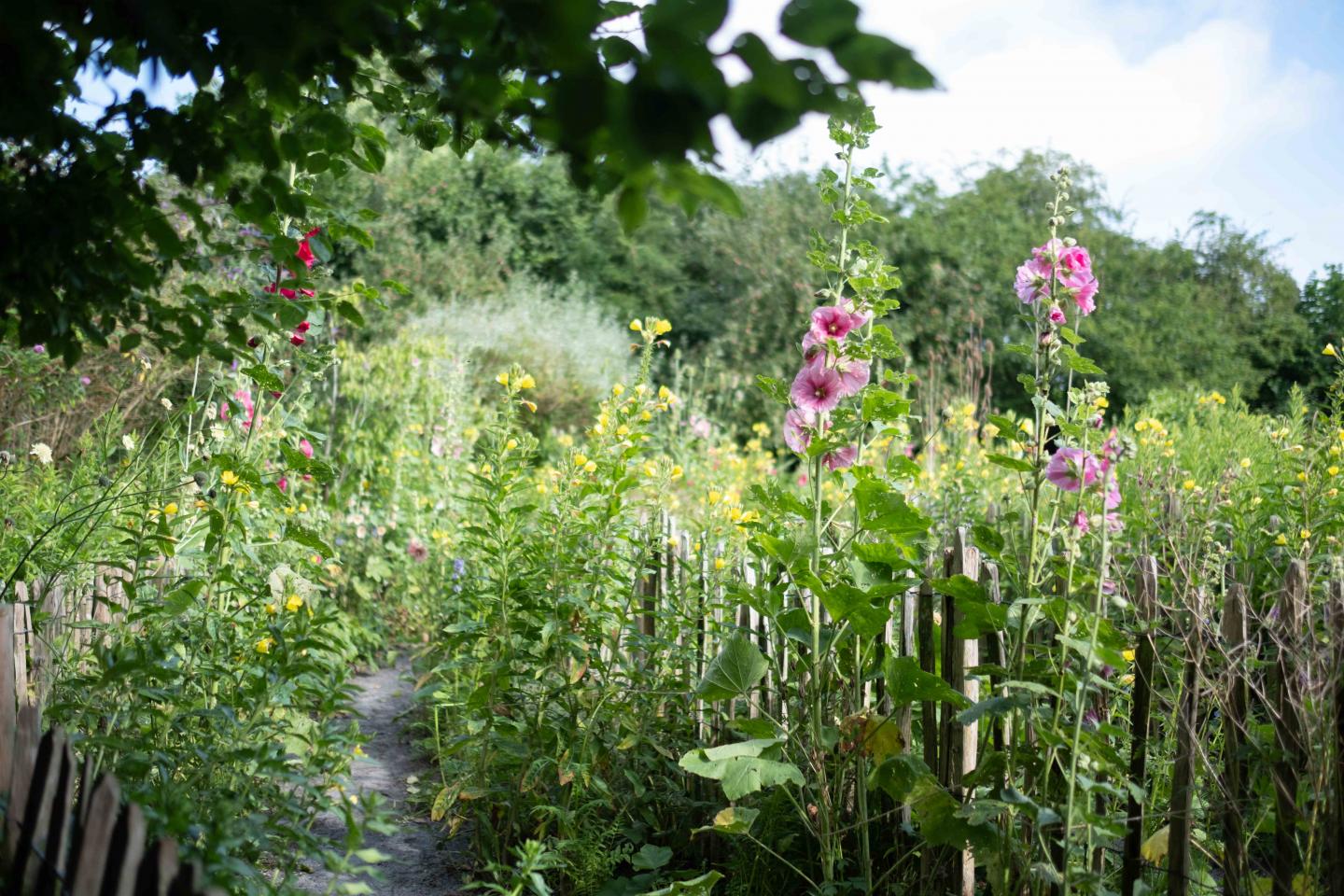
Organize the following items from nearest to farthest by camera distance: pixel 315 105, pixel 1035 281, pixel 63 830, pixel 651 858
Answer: pixel 63 830
pixel 315 105
pixel 1035 281
pixel 651 858

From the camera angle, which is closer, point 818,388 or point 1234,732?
point 1234,732

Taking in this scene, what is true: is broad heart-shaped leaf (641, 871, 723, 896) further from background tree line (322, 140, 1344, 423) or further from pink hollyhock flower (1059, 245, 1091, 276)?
background tree line (322, 140, 1344, 423)

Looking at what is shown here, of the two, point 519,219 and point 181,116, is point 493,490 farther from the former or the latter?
point 519,219

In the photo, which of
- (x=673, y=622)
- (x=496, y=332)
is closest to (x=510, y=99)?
(x=673, y=622)

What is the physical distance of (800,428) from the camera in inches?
105

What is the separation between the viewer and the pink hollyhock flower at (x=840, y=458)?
2.57 metres

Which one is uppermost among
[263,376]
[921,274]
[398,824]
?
[921,274]

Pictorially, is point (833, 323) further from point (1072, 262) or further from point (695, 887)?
point (695, 887)

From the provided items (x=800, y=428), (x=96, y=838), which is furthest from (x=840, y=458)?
(x=96, y=838)

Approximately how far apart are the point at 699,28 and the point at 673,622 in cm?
235

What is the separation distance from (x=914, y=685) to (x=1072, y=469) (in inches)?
24.0

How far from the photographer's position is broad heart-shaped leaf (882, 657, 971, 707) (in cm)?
240

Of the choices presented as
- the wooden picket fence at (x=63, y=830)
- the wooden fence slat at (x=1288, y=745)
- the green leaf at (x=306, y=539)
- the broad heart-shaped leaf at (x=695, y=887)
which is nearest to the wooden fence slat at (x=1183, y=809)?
the wooden fence slat at (x=1288, y=745)

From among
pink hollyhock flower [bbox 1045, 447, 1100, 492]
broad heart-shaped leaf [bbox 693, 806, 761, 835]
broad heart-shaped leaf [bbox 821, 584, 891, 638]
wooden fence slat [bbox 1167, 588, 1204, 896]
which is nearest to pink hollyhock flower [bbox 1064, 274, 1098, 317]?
pink hollyhock flower [bbox 1045, 447, 1100, 492]
